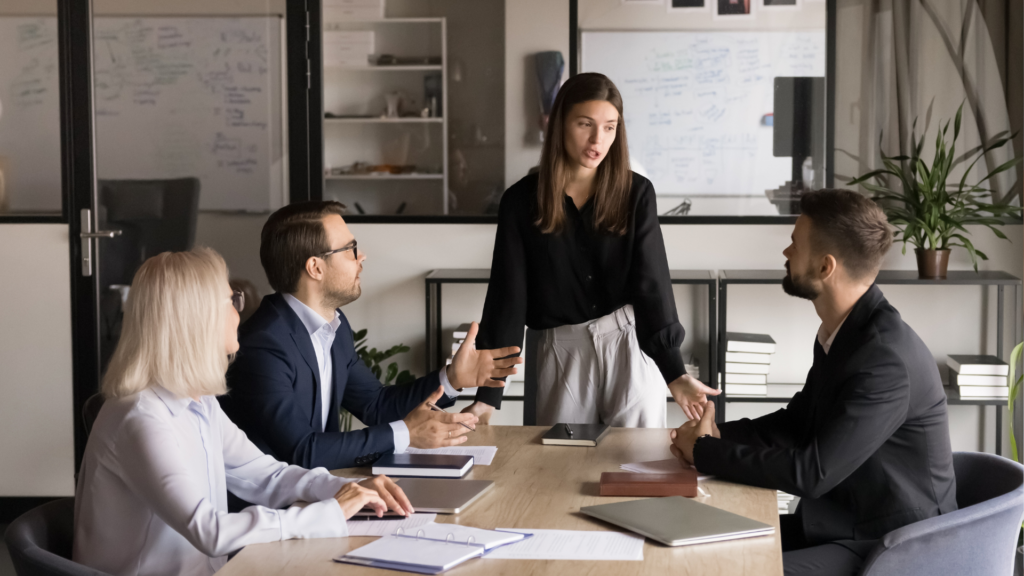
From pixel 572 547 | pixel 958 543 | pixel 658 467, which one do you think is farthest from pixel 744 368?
pixel 572 547

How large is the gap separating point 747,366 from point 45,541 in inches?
112

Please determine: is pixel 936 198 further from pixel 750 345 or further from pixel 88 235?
pixel 88 235

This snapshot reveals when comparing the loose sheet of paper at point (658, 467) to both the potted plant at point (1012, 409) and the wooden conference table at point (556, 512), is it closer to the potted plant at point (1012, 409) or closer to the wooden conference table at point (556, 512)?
the wooden conference table at point (556, 512)

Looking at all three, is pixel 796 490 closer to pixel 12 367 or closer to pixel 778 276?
pixel 778 276

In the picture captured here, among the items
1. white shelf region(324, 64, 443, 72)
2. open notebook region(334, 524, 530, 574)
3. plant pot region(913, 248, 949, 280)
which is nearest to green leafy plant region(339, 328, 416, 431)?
white shelf region(324, 64, 443, 72)

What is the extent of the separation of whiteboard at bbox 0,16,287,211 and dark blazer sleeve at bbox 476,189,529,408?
1.91m

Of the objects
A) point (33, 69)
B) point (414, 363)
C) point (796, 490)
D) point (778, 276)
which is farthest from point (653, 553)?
point (33, 69)

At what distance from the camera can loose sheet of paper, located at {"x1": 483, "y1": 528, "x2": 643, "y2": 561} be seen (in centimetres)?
144

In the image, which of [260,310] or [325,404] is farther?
[325,404]

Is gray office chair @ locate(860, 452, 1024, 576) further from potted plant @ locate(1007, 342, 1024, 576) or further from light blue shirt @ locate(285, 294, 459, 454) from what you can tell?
potted plant @ locate(1007, 342, 1024, 576)

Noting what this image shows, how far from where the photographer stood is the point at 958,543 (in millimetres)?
1766

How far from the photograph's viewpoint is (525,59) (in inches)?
162

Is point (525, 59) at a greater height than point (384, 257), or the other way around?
point (525, 59)

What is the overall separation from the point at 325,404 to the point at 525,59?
2269mm
